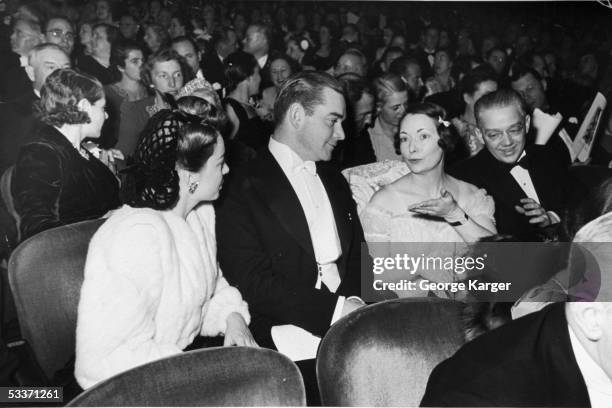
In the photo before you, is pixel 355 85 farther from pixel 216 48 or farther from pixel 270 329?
pixel 270 329

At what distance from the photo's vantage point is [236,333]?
4.14 ft

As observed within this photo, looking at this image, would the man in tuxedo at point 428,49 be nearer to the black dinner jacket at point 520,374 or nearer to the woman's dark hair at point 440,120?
the woman's dark hair at point 440,120

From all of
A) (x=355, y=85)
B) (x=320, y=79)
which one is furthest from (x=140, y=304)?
(x=355, y=85)

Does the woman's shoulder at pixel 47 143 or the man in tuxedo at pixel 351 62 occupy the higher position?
the man in tuxedo at pixel 351 62

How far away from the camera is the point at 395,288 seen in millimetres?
1449

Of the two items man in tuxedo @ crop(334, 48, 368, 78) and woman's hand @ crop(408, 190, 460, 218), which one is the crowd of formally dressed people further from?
man in tuxedo @ crop(334, 48, 368, 78)

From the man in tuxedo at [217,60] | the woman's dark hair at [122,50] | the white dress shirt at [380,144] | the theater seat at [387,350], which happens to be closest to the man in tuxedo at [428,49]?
the white dress shirt at [380,144]

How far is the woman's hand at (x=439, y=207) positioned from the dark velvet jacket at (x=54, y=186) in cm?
81

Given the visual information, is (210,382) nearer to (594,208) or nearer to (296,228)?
(594,208)

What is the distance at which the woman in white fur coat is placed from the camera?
1.07m

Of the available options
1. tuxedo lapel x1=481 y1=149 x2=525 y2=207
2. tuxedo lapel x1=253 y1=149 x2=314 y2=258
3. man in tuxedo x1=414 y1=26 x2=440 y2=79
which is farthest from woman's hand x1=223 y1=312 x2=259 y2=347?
man in tuxedo x1=414 y1=26 x2=440 y2=79

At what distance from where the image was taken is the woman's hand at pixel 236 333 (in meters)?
1.24

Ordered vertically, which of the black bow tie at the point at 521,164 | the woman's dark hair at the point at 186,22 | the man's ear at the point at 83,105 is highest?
the woman's dark hair at the point at 186,22

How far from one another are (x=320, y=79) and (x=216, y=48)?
32.7 inches
